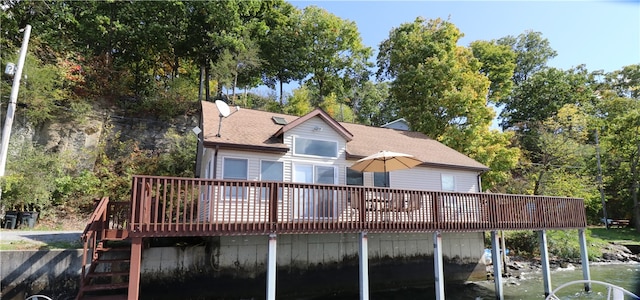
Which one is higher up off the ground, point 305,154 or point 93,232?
point 305,154

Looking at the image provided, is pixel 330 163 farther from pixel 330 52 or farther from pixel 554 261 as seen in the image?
pixel 330 52

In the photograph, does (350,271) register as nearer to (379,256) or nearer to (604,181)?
(379,256)

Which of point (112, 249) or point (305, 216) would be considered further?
point (305, 216)

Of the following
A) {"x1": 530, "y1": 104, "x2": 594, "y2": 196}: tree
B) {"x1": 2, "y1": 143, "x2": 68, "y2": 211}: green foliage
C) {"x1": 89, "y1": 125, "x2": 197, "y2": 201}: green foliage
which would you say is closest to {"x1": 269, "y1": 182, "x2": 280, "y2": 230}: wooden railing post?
{"x1": 89, "y1": 125, "x2": 197, "y2": 201}: green foliage

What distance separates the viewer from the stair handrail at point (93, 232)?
28.8 feet

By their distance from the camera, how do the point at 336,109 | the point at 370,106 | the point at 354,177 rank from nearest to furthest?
1. the point at 354,177
2. the point at 336,109
3. the point at 370,106

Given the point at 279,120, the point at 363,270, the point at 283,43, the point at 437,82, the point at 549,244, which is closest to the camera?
the point at 363,270

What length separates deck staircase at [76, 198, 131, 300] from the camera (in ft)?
29.1

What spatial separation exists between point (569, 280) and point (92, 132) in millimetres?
25398

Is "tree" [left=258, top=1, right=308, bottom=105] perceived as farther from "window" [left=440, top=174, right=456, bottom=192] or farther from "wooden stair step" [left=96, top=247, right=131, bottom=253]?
"wooden stair step" [left=96, top=247, right=131, bottom=253]

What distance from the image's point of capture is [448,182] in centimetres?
1606

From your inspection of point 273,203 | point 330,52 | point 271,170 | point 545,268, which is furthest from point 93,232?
point 330,52

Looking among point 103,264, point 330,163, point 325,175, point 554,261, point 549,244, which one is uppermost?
point 330,163

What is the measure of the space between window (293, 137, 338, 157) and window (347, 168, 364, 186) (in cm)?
94
